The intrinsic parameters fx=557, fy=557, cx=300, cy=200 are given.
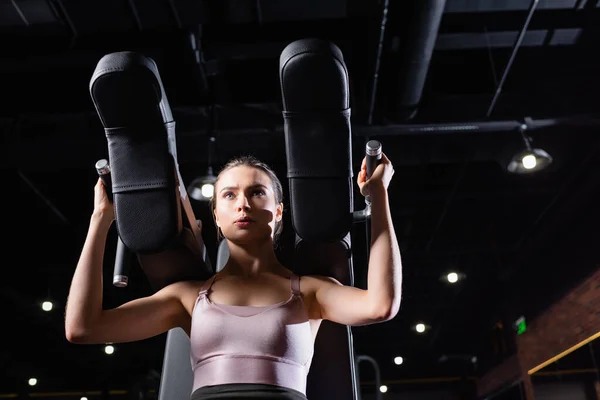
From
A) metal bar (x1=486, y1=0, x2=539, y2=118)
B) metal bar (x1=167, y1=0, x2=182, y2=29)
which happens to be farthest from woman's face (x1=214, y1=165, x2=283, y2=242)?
metal bar (x1=486, y1=0, x2=539, y2=118)

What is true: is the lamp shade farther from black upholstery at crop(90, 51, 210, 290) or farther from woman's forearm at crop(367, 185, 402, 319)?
black upholstery at crop(90, 51, 210, 290)

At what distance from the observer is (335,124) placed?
1203mm

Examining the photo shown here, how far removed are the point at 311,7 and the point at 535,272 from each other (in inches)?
220

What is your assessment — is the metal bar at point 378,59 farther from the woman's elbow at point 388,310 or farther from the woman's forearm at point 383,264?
the woman's elbow at point 388,310

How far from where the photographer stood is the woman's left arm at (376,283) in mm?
1182

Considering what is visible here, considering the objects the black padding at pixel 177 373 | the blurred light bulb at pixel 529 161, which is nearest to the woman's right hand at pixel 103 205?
the black padding at pixel 177 373

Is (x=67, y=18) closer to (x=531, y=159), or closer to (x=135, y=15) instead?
(x=135, y=15)

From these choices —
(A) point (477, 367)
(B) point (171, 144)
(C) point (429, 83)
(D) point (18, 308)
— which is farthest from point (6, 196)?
(A) point (477, 367)

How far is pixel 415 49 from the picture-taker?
3900 millimetres

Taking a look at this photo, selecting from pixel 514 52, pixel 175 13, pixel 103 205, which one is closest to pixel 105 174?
pixel 103 205

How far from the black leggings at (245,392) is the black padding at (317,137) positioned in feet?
1.09

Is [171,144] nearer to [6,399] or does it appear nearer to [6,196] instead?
[6,196]

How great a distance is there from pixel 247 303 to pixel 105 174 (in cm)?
45

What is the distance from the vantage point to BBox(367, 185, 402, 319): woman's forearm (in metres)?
1.18
